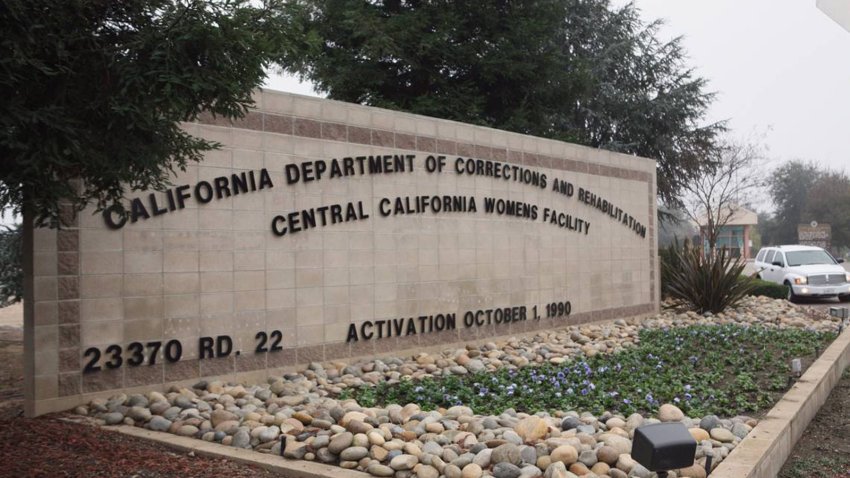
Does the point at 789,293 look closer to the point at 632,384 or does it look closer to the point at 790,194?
the point at 632,384

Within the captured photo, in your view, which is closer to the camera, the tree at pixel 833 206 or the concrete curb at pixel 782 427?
the concrete curb at pixel 782 427

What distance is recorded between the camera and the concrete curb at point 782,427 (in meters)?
4.85

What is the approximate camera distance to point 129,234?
23.6ft

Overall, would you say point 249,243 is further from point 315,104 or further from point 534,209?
point 534,209

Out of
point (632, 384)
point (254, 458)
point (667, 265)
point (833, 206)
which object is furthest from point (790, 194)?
point (254, 458)

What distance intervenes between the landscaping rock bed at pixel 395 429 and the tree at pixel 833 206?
67808 millimetres

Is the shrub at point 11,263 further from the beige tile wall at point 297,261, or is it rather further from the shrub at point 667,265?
the shrub at point 667,265

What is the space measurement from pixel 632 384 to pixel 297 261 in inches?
160

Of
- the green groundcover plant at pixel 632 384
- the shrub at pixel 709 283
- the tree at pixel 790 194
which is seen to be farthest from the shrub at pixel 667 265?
the tree at pixel 790 194

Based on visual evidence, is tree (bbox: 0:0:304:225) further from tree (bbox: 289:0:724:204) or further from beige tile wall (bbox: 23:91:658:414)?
tree (bbox: 289:0:724:204)

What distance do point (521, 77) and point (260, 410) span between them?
15.1 m

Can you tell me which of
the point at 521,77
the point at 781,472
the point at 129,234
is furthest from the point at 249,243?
the point at 521,77

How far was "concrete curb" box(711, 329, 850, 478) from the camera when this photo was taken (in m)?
4.85

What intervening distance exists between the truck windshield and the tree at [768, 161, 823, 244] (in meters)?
55.6
